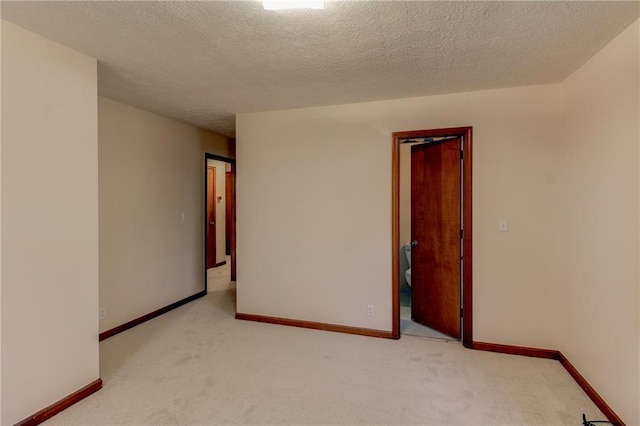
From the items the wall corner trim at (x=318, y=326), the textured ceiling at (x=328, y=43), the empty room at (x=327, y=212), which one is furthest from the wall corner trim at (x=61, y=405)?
the textured ceiling at (x=328, y=43)

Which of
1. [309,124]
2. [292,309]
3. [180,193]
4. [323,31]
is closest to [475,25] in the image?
[323,31]

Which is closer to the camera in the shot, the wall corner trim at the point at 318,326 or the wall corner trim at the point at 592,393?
the wall corner trim at the point at 592,393

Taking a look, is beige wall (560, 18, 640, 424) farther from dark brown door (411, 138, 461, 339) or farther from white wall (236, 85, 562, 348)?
dark brown door (411, 138, 461, 339)

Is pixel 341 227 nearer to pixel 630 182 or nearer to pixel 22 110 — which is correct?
pixel 630 182

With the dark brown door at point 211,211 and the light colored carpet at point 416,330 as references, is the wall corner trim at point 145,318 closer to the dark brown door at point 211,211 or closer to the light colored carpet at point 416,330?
the dark brown door at point 211,211

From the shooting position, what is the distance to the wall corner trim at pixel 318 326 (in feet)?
10.8

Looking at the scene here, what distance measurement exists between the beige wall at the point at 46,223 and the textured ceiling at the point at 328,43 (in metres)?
0.24

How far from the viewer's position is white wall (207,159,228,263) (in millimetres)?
6953

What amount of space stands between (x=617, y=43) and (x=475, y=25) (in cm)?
90

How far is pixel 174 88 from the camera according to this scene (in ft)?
9.49

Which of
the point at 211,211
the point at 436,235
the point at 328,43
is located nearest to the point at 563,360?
the point at 436,235

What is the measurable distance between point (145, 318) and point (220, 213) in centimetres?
359

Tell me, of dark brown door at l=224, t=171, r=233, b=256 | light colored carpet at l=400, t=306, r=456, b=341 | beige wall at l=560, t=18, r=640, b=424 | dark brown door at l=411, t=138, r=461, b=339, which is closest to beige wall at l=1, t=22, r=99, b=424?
light colored carpet at l=400, t=306, r=456, b=341

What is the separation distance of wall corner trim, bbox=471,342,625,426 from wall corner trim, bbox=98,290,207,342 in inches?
131
